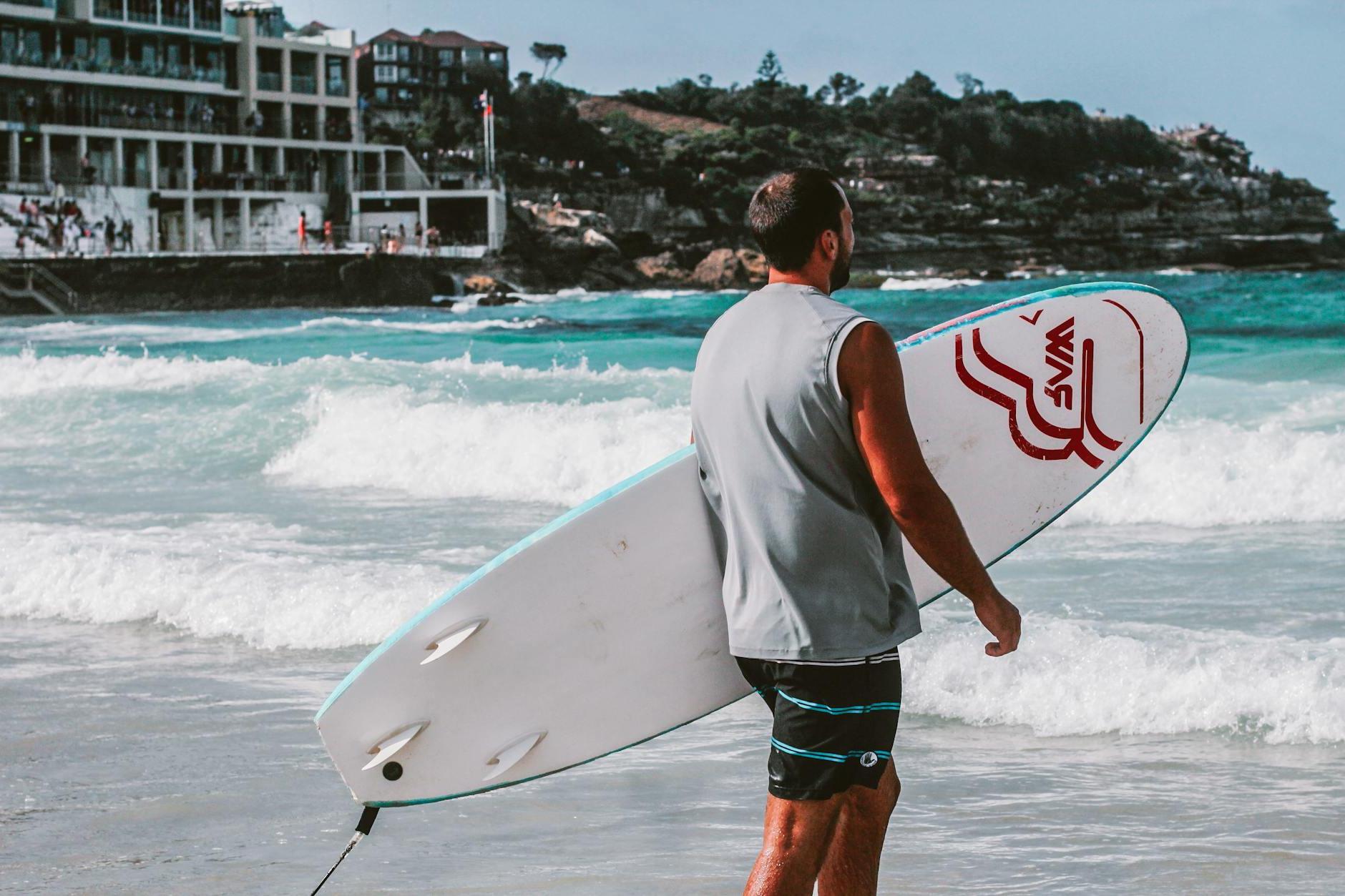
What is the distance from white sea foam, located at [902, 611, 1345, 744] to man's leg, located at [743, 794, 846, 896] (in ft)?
7.22

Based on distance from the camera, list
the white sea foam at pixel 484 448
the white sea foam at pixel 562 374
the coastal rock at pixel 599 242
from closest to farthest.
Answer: the white sea foam at pixel 484 448
the white sea foam at pixel 562 374
the coastal rock at pixel 599 242

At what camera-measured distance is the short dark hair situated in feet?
6.86

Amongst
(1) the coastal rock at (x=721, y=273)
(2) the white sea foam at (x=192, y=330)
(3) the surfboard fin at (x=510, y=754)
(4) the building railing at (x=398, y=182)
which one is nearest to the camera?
(3) the surfboard fin at (x=510, y=754)

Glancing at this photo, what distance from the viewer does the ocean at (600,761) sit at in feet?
10.2

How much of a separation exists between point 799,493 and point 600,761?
202cm

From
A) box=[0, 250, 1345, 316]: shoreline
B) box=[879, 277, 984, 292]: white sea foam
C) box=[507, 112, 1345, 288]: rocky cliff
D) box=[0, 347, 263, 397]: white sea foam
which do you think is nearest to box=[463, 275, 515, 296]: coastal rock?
box=[0, 250, 1345, 316]: shoreline

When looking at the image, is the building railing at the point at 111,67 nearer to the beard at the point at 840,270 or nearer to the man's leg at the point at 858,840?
the beard at the point at 840,270

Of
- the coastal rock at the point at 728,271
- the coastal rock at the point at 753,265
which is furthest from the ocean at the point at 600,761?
the coastal rock at the point at 728,271

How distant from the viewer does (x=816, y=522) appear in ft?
6.56

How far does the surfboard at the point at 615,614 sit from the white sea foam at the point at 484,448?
6.83m

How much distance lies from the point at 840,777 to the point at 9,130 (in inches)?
1890

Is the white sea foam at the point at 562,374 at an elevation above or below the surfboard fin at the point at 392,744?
below

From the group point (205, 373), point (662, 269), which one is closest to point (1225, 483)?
point (205, 373)

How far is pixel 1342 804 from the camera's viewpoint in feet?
11.3
